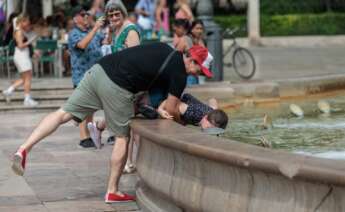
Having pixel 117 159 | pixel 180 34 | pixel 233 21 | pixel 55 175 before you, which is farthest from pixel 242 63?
pixel 117 159

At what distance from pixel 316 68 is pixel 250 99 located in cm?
1049

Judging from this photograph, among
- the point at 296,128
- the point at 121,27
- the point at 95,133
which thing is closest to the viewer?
the point at 121,27

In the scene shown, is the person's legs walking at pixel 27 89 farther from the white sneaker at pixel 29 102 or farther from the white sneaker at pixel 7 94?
the white sneaker at pixel 7 94

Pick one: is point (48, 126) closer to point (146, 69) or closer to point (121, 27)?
point (146, 69)

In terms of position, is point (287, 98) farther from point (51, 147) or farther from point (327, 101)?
point (51, 147)

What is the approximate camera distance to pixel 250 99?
34.3 ft

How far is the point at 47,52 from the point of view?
59.5 ft

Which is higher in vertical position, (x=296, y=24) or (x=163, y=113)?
(x=163, y=113)

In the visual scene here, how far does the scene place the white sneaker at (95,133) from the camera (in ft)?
31.8

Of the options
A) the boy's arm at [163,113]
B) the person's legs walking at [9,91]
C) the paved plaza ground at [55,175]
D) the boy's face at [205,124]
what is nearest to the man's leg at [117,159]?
the paved plaza ground at [55,175]

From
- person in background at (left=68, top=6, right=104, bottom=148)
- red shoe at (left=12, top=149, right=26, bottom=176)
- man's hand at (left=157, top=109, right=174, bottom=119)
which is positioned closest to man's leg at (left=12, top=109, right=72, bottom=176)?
red shoe at (left=12, top=149, right=26, bottom=176)

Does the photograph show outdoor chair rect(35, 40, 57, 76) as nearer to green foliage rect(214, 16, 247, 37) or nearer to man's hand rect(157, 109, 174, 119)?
man's hand rect(157, 109, 174, 119)

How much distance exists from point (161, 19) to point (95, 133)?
53.5ft

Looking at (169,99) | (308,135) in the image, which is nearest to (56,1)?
(308,135)
